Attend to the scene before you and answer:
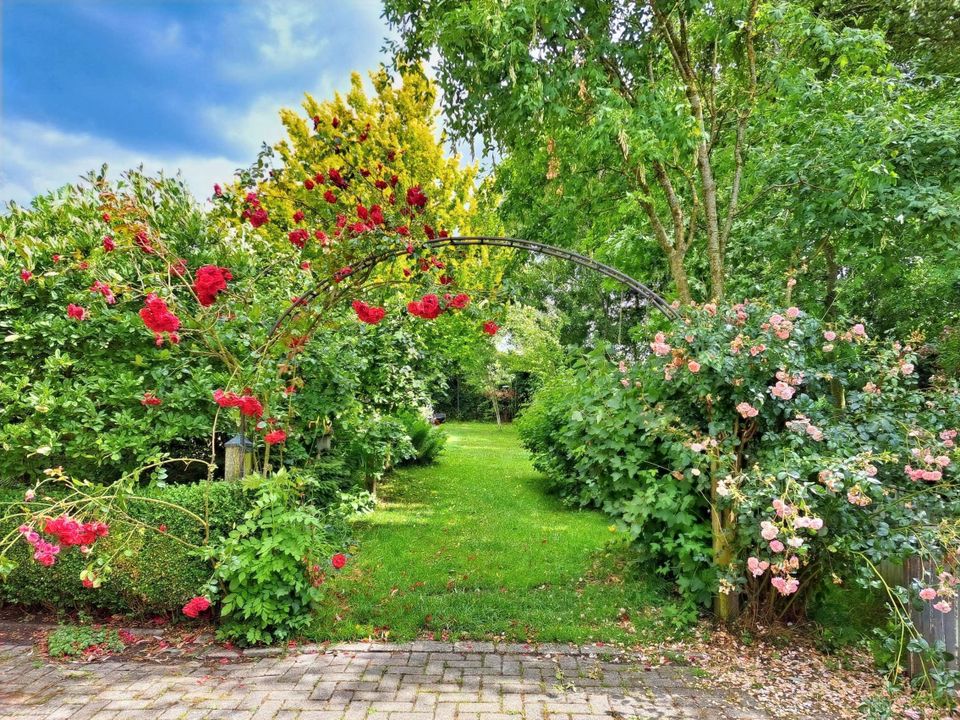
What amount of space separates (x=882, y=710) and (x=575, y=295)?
18632mm

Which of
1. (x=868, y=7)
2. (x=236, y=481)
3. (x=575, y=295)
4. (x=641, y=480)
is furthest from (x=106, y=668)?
(x=575, y=295)

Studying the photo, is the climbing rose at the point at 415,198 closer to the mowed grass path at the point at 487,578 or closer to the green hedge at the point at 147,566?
the green hedge at the point at 147,566

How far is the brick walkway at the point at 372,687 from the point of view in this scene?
2.28 metres

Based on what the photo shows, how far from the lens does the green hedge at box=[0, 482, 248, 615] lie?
2945mm

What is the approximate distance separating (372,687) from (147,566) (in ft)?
4.90

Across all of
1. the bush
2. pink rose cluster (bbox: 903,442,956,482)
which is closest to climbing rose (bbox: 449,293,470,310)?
pink rose cluster (bbox: 903,442,956,482)

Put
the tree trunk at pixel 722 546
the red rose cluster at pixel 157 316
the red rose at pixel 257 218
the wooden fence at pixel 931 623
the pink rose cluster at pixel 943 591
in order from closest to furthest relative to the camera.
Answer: the pink rose cluster at pixel 943 591, the wooden fence at pixel 931 623, the red rose cluster at pixel 157 316, the tree trunk at pixel 722 546, the red rose at pixel 257 218

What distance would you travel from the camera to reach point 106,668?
2.66 meters

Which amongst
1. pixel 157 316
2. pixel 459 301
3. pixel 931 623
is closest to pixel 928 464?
pixel 931 623

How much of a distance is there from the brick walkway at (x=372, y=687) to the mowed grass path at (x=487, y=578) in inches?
8.5

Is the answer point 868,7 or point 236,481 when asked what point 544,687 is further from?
point 868,7

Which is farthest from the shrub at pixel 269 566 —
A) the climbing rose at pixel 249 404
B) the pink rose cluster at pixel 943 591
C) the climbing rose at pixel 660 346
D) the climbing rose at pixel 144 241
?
the pink rose cluster at pixel 943 591

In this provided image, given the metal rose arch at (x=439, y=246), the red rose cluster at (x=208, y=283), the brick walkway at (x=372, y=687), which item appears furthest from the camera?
the metal rose arch at (x=439, y=246)

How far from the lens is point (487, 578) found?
3.85m
